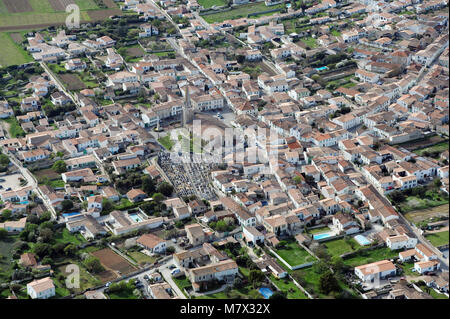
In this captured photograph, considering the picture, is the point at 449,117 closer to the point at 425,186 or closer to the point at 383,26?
the point at 425,186

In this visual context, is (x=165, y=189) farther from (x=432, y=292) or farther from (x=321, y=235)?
(x=432, y=292)

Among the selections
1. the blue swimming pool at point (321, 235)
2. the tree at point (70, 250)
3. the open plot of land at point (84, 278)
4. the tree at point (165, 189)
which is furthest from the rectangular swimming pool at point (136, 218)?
the blue swimming pool at point (321, 235)

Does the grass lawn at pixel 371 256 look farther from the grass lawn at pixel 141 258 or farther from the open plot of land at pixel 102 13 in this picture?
the open plot of land at pixel 102 13

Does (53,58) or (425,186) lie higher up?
(53,58)

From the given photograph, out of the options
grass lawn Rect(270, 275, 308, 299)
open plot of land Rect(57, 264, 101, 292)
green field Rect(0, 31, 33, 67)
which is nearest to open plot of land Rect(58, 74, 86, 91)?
green field Rect(0, 31, 33, 67)

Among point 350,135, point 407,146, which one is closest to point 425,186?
point 407,146
